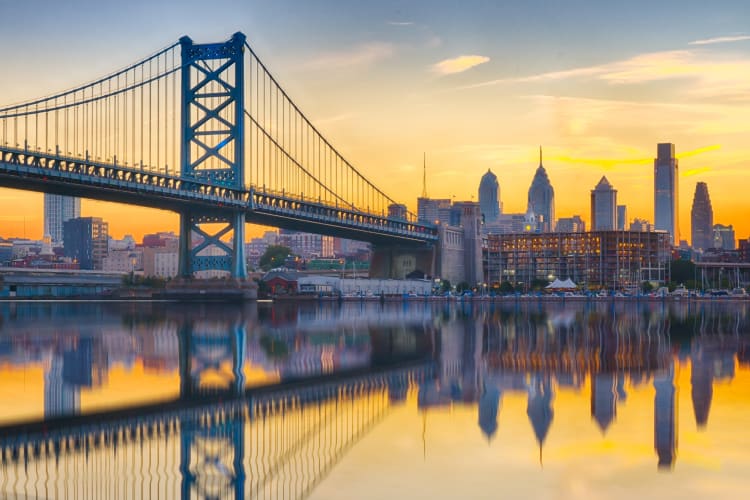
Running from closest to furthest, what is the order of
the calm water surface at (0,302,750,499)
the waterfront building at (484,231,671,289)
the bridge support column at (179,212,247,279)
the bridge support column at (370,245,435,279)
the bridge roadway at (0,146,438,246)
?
the calm water surface at (0,302,750,499) → the bridge roadway at (0,146,438,246) → the bridge support column at (179,212,247,279) → the bridge support column at (370,245,435,279) → the waterfront building at (484,231,671,289)

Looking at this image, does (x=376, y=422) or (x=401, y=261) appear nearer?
(x=376, y=422)

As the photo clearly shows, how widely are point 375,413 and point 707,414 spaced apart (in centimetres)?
537

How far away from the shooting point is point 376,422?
1631cm

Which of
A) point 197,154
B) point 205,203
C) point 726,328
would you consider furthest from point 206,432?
point 197,154

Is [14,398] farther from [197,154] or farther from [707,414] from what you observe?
[197,154]

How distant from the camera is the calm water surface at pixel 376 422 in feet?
39.9

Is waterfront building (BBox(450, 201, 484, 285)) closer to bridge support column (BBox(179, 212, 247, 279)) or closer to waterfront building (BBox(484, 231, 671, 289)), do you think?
waterfront building (BBox(484, 231, 671, 289))

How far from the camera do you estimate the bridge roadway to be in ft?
204

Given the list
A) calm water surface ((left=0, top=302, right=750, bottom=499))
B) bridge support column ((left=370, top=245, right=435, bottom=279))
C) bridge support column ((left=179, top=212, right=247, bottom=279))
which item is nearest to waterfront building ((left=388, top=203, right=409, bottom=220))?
bridge support column ((left=370, top=245, right=435, bottom=279))

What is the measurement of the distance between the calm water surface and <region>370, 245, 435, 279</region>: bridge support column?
89.1 m

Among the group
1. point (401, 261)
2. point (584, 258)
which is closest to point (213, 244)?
point (401, 261)

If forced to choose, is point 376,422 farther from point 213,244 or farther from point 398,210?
point 398,210

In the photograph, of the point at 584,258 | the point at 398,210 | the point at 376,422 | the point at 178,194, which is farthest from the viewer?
the point at 584,258

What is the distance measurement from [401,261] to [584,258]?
3514cm
